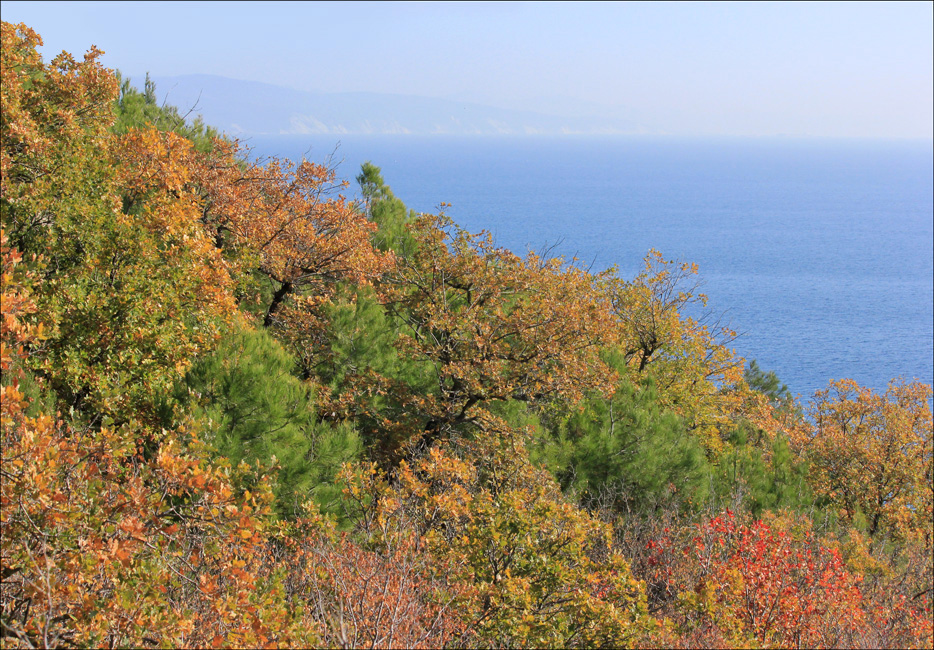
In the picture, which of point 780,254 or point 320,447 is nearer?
point 320,447

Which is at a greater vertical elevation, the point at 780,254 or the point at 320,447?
the point at 780,254

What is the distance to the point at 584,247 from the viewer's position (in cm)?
10712

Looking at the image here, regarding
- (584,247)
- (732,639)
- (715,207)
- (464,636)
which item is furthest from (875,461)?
(715,207)

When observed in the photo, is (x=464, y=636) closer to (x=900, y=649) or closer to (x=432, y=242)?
(x=900, y=649)

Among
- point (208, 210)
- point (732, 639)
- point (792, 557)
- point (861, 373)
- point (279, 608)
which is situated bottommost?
point (861, 373)

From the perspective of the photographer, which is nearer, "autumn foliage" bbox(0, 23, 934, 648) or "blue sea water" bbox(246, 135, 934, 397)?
"autumn foliage" bbox(0, 23, 934, 648)

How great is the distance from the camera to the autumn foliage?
20.4 ft

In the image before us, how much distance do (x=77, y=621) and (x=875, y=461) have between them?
30.6 m

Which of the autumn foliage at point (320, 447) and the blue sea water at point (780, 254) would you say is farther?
the blue sea water at point (780, 254)

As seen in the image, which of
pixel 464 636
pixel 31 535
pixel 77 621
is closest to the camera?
pixel 77 621

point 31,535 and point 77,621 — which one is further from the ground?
point 31,535

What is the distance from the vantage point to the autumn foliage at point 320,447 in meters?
6.23

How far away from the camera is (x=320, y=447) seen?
538 inches

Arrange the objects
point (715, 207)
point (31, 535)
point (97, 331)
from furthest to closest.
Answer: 1. point (715, 207)
2. point (97, 331)
3. point (31, 535)
